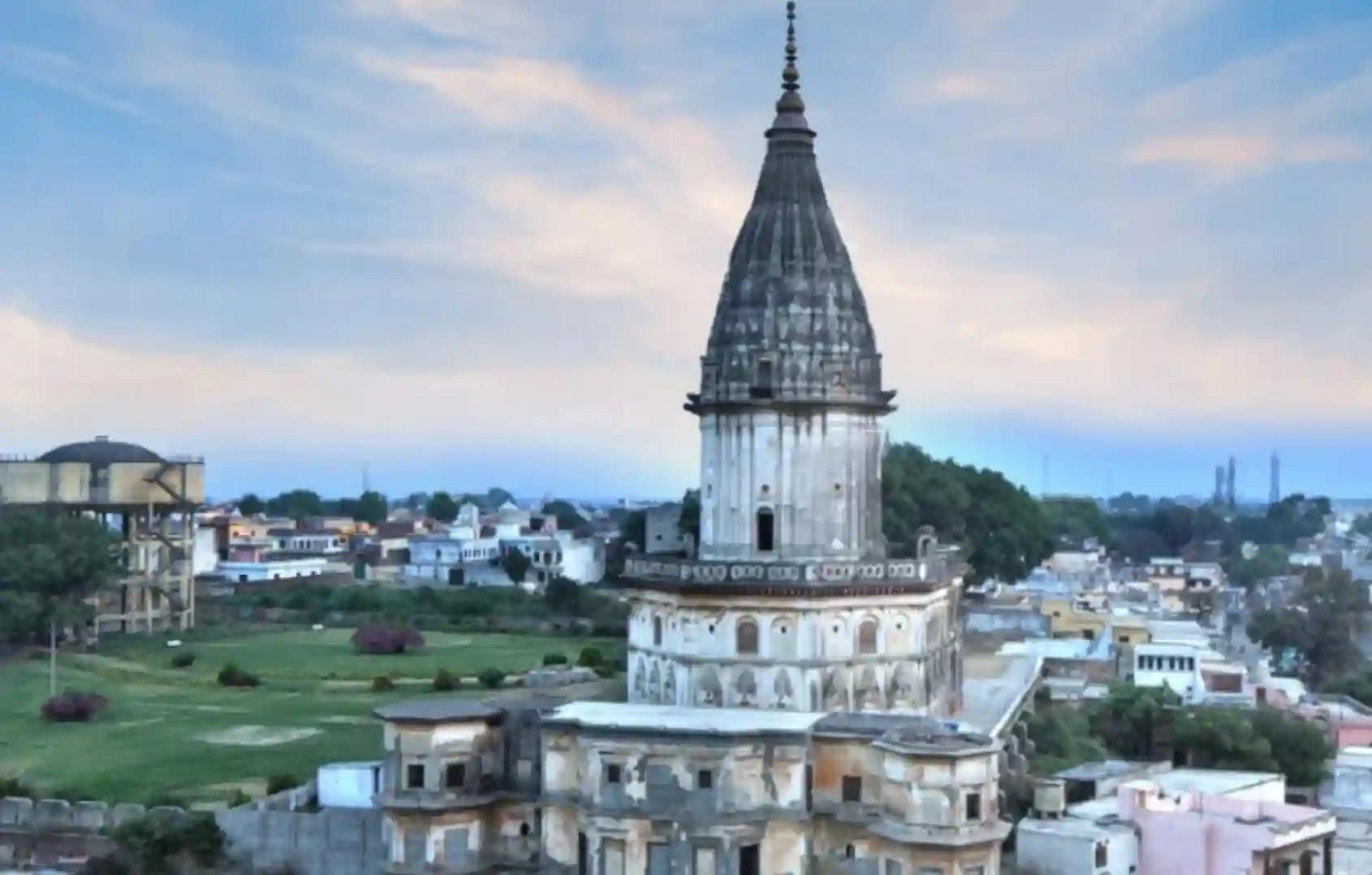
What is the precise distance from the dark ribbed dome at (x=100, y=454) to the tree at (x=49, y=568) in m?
12.9

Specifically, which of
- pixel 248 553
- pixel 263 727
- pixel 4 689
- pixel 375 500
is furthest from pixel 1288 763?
pixel 375 500

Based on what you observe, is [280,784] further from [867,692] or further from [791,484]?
[867,692]

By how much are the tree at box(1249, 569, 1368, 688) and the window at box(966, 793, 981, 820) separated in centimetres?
4814

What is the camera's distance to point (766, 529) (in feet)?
119

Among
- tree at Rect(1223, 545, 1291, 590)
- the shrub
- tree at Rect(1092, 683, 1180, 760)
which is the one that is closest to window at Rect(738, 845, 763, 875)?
tree at Rect(1092, 683, 1180, 760)

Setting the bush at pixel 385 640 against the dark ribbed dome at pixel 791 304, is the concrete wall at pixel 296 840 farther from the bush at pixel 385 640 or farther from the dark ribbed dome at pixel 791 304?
the bush at pixel 385 640

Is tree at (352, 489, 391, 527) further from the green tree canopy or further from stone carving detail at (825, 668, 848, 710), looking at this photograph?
stone carving detail at (825, 668, 848, 710)

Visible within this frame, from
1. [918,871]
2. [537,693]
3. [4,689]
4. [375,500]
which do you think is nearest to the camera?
[918,871]

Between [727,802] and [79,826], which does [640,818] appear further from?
[79,826]

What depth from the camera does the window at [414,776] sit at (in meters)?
31.5

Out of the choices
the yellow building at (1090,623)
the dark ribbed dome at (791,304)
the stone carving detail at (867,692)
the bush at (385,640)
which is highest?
the dark ribbed dome at (791,304)

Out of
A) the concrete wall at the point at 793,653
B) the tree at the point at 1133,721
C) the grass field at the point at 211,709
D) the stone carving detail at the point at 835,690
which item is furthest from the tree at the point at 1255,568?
the stone carving detail at the point at 835,690

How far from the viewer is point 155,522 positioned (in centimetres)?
8312

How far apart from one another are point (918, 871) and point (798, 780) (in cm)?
275
